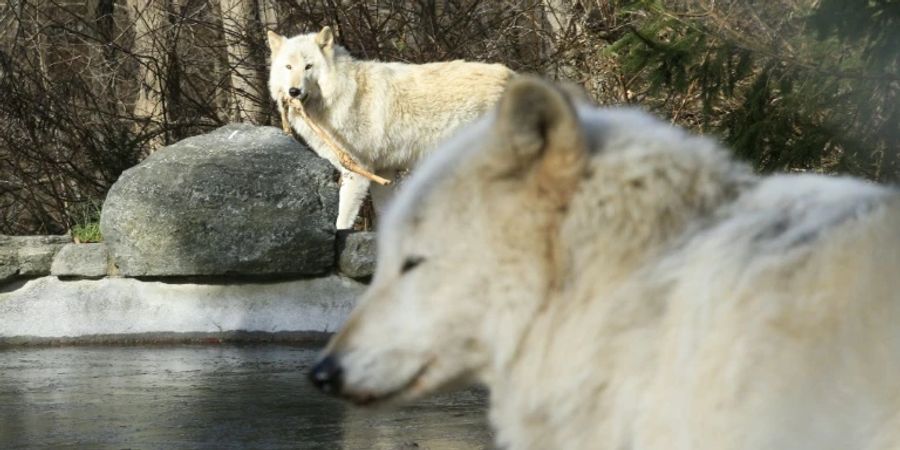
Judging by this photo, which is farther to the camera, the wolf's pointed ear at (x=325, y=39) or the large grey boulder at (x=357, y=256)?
the wolf's pointed ear at (x=325, y=39)

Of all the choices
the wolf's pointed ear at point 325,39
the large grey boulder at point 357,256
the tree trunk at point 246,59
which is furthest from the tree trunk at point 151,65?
the large grey boulder at point 357,256

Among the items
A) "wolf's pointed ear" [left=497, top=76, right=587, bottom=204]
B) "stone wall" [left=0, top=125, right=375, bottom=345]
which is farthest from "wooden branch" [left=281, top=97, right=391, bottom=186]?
"wolf's pointed ear" [left=497, top=76, right=587, bottom=204]

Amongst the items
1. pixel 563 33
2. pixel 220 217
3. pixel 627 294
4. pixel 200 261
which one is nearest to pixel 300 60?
pixel 563 33

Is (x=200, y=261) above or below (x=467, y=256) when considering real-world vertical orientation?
below

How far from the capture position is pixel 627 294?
62.3 inches

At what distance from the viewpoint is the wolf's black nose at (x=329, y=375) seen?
1.78m

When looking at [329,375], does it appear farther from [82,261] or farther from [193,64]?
[193,64]

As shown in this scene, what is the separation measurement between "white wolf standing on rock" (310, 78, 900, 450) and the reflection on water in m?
3.25

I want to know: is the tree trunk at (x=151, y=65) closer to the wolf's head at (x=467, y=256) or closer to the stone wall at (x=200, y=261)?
the stone wall at (x=200, y=261)

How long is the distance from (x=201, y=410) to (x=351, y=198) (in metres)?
5.95

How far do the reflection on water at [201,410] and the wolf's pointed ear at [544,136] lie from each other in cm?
339

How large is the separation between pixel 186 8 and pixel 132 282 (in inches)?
195

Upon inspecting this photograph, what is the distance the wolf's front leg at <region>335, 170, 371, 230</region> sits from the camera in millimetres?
11734

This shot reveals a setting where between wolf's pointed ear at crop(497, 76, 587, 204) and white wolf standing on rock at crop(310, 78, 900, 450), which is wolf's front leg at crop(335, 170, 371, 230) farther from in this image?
wolf's pointed ear at crop(497, 76, 587, 204)
